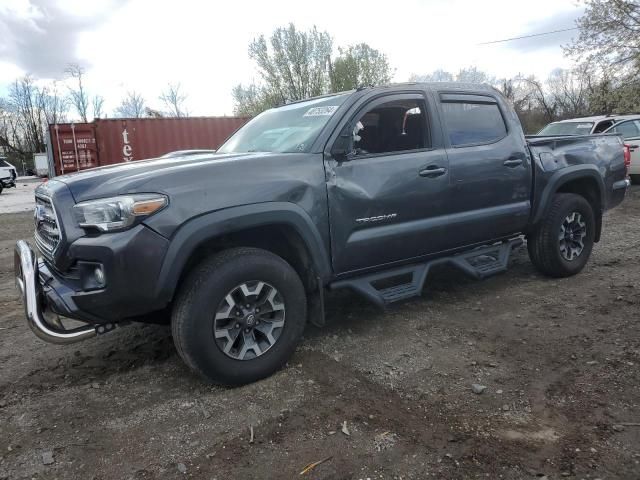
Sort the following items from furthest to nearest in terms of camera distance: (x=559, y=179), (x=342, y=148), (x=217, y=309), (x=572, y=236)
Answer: (x=572, y=236) → (x=559, y=179) → (x=342, y=148) → (x=217, y=309)

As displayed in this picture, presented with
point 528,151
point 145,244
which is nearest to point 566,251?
point 528,151

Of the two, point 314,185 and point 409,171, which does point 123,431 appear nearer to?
point 314,185

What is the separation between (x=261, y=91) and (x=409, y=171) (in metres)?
35.8

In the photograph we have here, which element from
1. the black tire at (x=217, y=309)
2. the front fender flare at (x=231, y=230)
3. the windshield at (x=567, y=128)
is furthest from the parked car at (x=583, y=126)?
the black tire at (x=217, y=309)

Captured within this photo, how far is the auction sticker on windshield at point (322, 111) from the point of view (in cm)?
370

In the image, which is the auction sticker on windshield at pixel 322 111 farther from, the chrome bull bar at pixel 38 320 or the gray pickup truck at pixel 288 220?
the chrome bull bar at pixel 38 320

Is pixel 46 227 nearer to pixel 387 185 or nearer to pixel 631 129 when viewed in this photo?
pixel 387 185

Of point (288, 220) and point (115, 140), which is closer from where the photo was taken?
point (288, 220)

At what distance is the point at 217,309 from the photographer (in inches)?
117

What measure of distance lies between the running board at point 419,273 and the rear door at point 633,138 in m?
9.04

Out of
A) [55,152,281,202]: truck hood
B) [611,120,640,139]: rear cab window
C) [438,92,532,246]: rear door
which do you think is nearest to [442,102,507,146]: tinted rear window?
[438,92,532,246]: rear door

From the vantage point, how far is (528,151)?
15.3 ft

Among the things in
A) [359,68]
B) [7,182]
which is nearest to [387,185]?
[7,182]

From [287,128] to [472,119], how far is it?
66.5 inches
